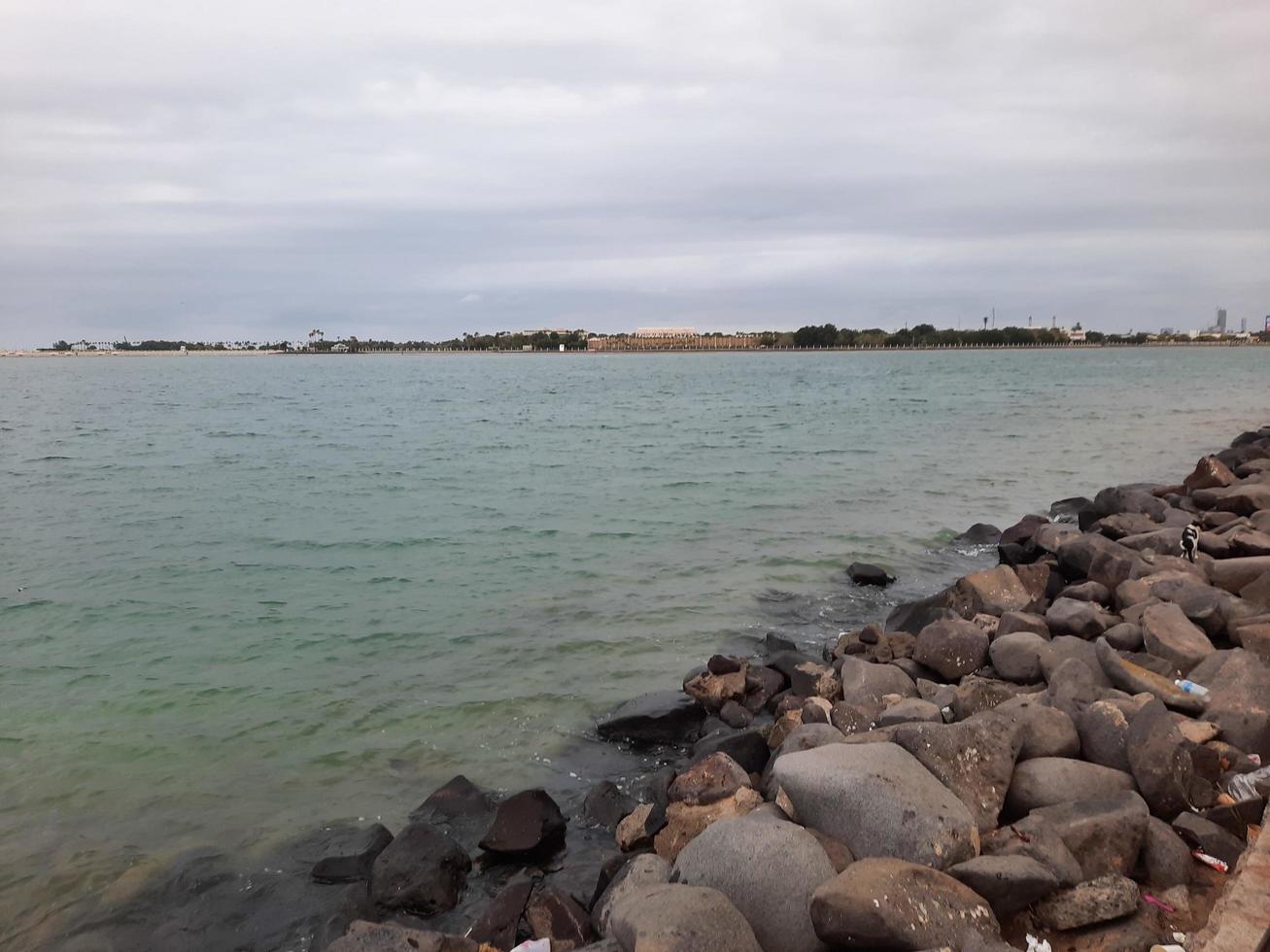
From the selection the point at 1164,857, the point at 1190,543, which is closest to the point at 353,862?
the point at 1164,857

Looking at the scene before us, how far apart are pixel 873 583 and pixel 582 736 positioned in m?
6.17

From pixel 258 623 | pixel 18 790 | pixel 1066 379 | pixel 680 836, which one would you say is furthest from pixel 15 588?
pixel 1066 379

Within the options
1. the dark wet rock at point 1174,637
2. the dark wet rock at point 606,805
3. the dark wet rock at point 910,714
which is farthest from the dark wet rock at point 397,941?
the dark wet rock at point 1174,637

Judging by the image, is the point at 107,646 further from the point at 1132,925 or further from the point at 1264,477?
the point at 1264,477

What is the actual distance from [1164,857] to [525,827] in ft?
12.1

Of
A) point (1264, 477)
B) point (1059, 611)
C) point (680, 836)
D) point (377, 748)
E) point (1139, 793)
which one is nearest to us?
point (1139, 793)

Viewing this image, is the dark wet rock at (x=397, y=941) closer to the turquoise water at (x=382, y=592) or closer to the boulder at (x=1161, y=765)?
the turquoise water at (x=382, y=592)

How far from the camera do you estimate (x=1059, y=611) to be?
8.30 m

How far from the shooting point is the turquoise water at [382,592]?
23.5 feet

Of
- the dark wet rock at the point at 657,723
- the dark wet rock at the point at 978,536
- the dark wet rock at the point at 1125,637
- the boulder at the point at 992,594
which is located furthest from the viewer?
the dark wet rock at the point at 978,536

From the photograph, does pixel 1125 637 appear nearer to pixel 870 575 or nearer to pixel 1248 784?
pixel 1248 784

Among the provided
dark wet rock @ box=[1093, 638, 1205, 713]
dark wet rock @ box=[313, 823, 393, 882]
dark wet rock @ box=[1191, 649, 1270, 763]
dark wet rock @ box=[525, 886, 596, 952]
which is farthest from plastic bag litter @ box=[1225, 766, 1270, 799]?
dark wet rock @ box=[313, 823, 393, 882]

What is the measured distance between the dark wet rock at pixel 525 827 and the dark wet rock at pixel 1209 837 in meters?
3.64

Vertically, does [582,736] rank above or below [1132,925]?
below
